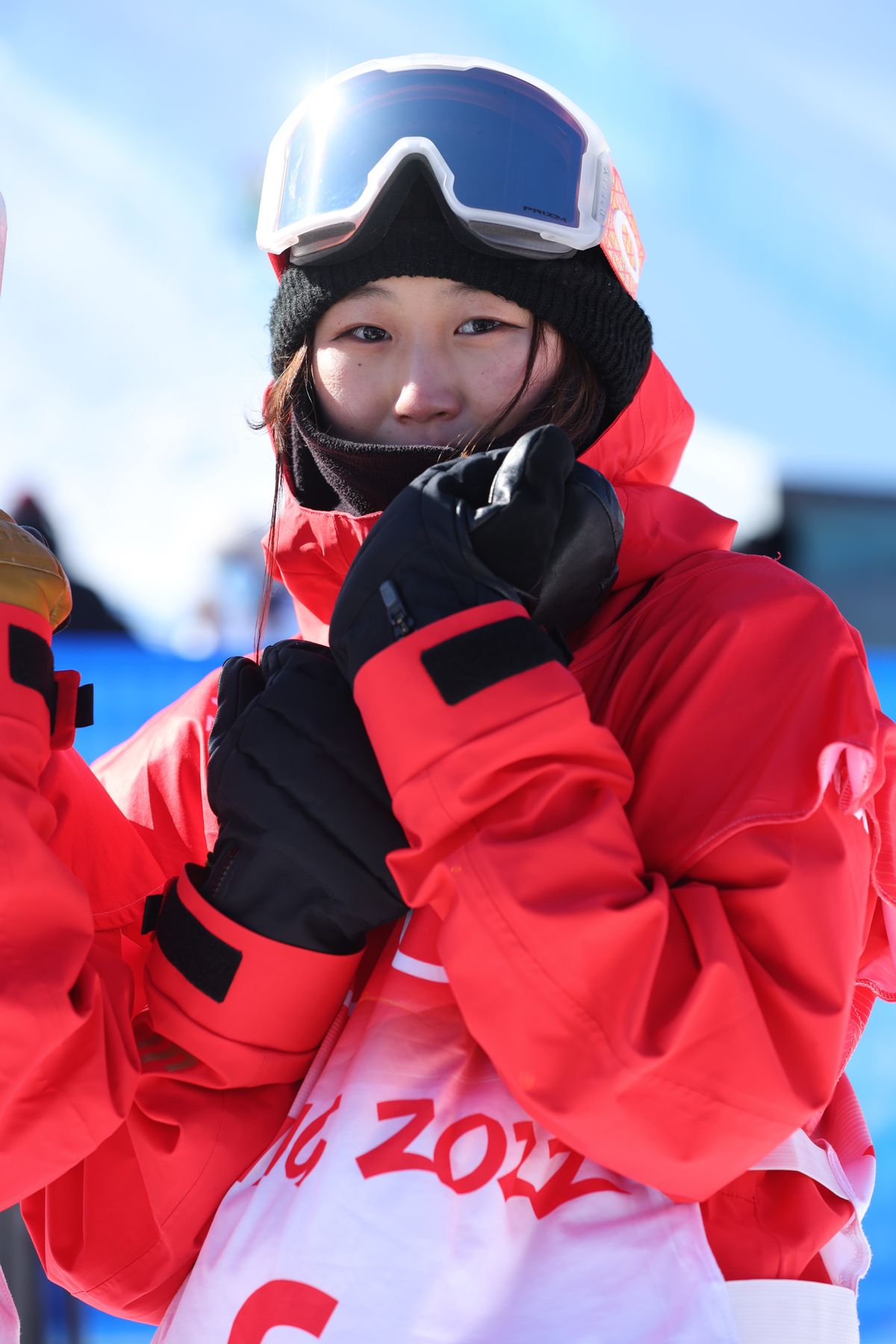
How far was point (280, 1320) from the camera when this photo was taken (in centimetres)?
112

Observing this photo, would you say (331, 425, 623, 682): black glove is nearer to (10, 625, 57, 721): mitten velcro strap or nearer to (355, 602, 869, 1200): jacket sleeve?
(355, 602, 869, 1200): jacket sleeve

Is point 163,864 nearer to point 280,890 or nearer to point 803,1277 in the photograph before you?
point 280,890

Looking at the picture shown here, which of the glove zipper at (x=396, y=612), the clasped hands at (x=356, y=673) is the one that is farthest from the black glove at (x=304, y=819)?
the glove zipper at (x=396, y=612)

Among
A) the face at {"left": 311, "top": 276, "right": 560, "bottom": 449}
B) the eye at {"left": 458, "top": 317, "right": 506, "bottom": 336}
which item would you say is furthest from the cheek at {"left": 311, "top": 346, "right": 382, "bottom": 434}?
the eye at {"left": 458, "top": 317, "right": 506, "bottom": 336}

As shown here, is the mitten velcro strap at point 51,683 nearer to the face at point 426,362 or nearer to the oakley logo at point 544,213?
the face at point 426,362

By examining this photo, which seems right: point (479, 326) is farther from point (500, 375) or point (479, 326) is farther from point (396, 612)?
point (396, 612)

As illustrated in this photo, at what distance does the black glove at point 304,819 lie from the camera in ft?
4.00

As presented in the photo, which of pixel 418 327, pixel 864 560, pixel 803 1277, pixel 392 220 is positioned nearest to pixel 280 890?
pixel 803 1277

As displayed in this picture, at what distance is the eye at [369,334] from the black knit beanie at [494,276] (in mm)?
47

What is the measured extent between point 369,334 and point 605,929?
2.92 ft

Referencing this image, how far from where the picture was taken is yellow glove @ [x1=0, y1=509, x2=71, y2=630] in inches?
52.4

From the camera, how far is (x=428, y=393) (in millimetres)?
1515

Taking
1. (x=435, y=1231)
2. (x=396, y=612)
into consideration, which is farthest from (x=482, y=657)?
(x=435, y=1231)

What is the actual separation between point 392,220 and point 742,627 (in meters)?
0.71
